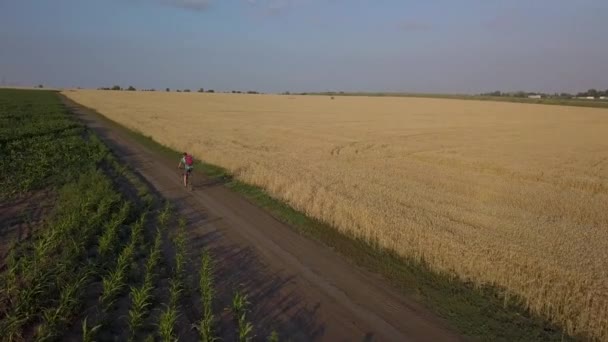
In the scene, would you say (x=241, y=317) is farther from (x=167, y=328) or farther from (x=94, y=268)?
(x=94, y=268)

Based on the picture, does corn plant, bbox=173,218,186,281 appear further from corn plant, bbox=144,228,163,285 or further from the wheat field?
the wheat field

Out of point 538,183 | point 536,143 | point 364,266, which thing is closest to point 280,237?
point 364,266

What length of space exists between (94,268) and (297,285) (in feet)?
12.6

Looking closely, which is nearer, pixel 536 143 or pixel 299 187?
pixel 299 187

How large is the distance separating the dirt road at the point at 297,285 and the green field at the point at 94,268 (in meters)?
0.46

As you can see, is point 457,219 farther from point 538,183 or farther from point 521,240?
point 538,183

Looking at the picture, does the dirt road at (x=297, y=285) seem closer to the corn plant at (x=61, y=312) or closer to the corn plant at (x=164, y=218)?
the corn plant at (x=164, y=218)

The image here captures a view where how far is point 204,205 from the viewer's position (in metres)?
13.7

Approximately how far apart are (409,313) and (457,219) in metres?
5.42

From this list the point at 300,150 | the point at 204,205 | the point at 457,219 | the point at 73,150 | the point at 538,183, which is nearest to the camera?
the point at 457,219

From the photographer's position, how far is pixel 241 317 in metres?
6.51

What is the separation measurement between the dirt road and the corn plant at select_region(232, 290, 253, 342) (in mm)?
178

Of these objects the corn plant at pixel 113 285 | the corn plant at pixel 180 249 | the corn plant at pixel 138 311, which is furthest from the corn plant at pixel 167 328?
the corn plant at pixel 180 249

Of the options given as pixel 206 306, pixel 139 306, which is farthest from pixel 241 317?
pixel 139 306
